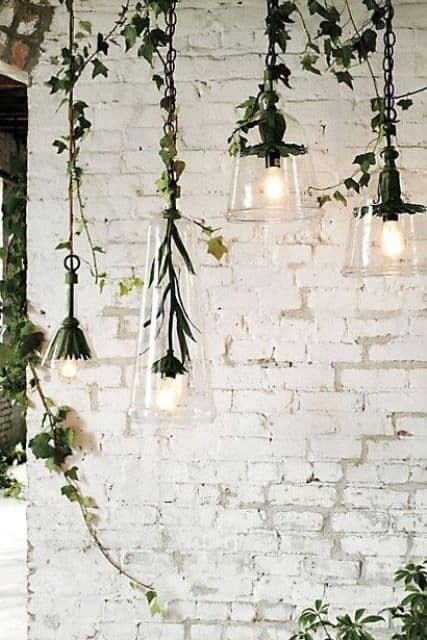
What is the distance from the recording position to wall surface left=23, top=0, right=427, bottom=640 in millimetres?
2639

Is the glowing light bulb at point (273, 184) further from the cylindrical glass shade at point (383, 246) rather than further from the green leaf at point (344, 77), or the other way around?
the green leaf at point (344, 77)

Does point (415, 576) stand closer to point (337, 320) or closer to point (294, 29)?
point (337, 320)

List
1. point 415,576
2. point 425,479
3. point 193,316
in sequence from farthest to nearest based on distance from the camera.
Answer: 1. point 425,479
2. point 415,576
3. point 193,316

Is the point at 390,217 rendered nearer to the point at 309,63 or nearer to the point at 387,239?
the point at 387,239

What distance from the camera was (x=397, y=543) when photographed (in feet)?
8.63

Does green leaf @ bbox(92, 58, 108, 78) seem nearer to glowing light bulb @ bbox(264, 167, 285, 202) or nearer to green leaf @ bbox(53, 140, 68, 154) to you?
green leaf @ bbox(53, 140, 68, 154)

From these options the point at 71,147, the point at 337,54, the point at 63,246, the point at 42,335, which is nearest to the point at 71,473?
the point at 42,335

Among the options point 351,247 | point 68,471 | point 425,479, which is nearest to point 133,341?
point 68,471

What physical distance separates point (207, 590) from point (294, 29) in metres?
1.72

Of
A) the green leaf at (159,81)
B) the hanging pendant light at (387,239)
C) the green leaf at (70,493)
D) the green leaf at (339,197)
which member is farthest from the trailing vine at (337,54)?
the green leaf at (70,493)

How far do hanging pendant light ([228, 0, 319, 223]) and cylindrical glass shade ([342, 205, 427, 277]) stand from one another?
144 mm

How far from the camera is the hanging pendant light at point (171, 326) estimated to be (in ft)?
6.86

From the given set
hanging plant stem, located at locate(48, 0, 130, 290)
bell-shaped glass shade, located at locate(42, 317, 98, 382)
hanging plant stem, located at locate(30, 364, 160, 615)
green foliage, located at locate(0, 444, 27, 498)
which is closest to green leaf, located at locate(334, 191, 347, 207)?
hanging plant stem, located at locate(48, 0, 130, 290)

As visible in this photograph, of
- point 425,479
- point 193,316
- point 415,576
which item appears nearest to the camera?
point 193,316
